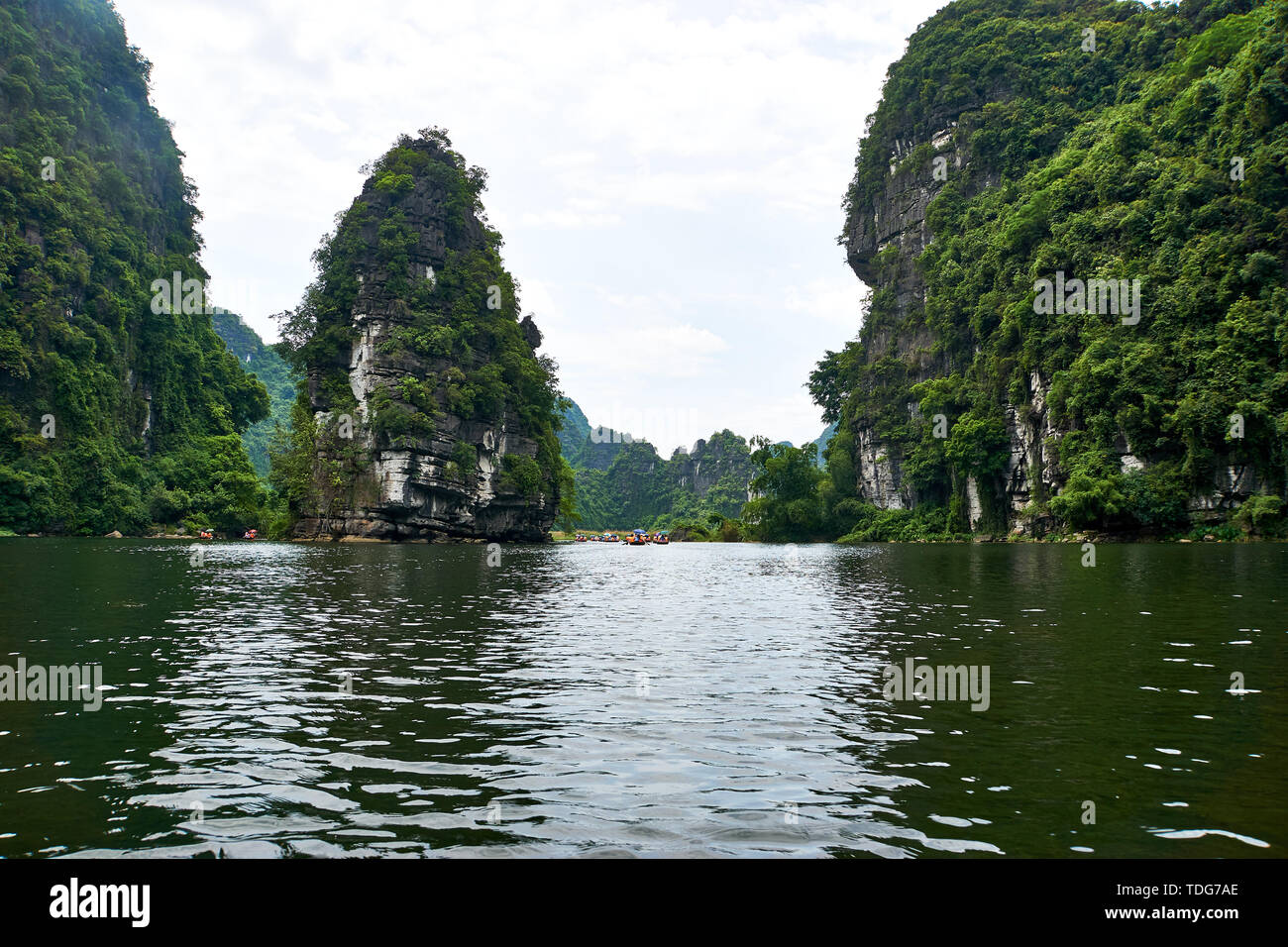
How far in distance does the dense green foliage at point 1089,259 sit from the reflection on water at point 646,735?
142 feet

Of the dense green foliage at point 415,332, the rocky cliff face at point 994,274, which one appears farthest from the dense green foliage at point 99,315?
the rocky cliff face at point 994,274

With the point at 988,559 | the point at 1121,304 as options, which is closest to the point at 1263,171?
the point at 1121,304

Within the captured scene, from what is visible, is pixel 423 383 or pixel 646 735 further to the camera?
pixel 423 383

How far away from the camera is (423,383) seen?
296 ft

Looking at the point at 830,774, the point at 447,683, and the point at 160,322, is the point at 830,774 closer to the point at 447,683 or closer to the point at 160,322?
the point at 447,683

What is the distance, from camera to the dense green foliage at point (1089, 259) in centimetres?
5516

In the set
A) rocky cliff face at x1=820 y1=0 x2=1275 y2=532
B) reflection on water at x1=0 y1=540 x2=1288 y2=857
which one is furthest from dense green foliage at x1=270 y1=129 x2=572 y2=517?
reflection on water at x1=0 y1=540 x2=1288 y2=857

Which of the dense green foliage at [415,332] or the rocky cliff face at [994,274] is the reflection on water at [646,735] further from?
the dense green foliage at [415,332]

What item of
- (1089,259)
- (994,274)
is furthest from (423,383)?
(1089,259)

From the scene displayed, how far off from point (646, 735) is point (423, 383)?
8585 centimetres

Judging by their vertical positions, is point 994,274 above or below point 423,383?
above

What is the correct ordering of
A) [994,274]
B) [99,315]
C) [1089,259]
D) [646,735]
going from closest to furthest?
[646,735] → [1089,259] → [994,274] → [99,315]

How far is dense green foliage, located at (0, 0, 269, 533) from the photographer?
79.1m

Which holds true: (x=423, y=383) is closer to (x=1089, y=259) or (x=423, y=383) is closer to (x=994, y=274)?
(x=994, y=274)
